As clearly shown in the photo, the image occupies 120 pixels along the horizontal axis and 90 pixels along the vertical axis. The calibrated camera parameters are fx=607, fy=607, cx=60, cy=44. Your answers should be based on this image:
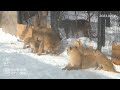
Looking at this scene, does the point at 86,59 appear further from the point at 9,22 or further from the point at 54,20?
the point at 9,22

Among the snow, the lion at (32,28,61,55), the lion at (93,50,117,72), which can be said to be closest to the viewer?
the snow

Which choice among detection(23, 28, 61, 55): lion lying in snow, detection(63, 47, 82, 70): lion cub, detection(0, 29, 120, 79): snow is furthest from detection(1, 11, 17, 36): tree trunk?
detection(63, 47, 82, 70): lion cub

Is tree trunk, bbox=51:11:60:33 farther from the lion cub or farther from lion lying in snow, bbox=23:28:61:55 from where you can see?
the lion cub

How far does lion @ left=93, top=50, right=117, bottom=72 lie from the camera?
878cm

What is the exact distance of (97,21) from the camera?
8.76m

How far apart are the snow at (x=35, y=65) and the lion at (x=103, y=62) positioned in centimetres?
7

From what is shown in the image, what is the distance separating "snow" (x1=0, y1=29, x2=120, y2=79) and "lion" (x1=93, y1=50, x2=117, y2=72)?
75 mm

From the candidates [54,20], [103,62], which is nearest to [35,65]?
[54,20]

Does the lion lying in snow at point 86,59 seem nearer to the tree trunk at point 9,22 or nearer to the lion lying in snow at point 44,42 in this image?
the lion lying in snow at point 44,42

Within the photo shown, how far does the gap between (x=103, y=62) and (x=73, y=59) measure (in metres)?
0.44

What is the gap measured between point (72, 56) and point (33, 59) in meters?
0.57

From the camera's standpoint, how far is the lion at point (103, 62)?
878 centimetres
